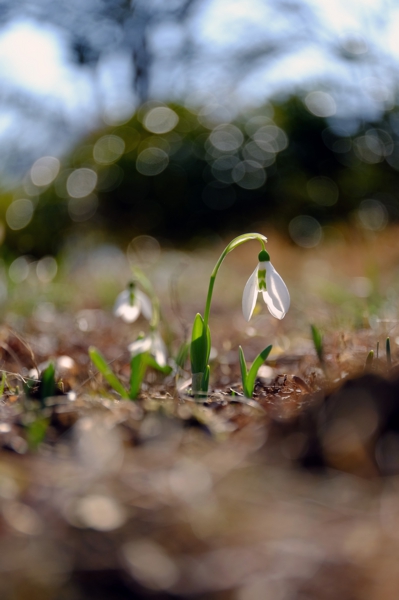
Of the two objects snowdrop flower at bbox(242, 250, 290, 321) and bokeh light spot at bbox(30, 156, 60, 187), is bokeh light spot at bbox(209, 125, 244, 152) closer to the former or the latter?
bokeh light spot at bbox(30, 156, 60, 187)

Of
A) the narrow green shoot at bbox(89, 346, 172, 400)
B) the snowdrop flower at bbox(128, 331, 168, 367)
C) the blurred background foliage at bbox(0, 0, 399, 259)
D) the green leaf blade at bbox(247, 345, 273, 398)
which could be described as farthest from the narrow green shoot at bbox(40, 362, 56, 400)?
the blurred background foliage at bbox(0, 0, 399, 259)

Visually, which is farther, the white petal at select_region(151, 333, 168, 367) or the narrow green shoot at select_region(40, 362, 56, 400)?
the white petal at select_region(151, 333, 168, 367)

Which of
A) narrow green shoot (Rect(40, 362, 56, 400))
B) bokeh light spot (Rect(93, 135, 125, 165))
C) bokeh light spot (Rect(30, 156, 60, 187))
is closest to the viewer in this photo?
narrow green shoot (Rect(40, 362, 56, 400))

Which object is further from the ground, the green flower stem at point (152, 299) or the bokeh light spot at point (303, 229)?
the green flower stem at point (152, 299)

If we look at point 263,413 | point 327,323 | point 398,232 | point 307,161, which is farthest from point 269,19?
point 263,413

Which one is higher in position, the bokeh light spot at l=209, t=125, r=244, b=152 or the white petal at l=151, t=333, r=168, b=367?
the bokeh light spot at l=209, t=125, r=244, b=152

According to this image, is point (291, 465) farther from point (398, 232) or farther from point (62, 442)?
point (398, 232)

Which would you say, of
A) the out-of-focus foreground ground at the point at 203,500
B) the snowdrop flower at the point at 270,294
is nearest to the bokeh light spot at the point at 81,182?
the snowdrop flower at the point at 270,294

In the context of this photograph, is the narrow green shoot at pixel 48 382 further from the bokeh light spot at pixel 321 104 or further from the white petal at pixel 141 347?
A: the bokeh light spot at pixel 321 104
